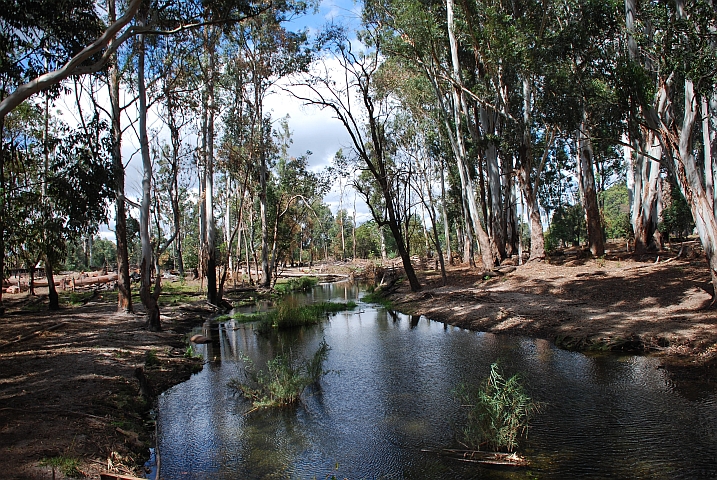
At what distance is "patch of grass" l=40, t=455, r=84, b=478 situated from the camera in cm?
415

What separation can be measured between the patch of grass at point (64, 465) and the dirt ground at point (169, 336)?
0.12 feet

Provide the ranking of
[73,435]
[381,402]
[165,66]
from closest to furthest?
[73,435] → [381,402] → [165,66]

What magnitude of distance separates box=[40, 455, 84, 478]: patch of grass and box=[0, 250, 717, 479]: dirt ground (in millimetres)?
36

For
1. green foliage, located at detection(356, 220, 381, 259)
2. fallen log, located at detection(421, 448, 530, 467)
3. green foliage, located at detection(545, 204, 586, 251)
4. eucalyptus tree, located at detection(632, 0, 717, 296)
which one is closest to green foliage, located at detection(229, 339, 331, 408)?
fallen log, located at detection(421, 448, 530, 467)

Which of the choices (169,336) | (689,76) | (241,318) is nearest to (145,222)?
(169,336)

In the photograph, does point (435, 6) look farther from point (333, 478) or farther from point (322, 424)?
point (333, 478)

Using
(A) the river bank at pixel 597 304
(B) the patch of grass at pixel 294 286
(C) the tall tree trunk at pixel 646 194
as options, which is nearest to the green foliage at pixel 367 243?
(B) the patch of grass at pixel 294 286

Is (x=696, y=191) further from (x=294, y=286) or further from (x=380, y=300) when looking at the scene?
(x=294, y=286)

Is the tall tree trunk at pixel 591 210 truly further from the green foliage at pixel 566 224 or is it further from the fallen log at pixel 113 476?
the green foliage at pixel 566 224

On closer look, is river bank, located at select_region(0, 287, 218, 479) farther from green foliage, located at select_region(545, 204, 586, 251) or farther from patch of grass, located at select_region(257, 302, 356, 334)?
green foliage, located at select_region(545, 204, 586, 251)

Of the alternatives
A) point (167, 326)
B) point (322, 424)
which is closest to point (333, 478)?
point (322, 424)

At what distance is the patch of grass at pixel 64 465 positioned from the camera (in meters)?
4.15

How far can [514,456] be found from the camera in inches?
195

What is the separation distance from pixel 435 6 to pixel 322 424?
715 inches
